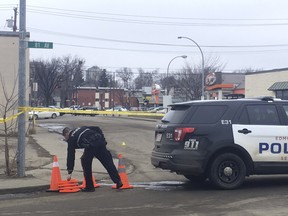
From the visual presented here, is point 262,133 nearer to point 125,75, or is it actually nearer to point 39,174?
point 39,174

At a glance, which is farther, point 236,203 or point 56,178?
point 56,178

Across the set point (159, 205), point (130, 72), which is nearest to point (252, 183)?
point (159, 205)

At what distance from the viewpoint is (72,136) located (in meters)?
9.41

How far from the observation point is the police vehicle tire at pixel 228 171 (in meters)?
9.30

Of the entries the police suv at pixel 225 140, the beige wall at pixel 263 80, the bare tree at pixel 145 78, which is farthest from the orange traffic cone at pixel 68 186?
the bare tree at pixel 145 78

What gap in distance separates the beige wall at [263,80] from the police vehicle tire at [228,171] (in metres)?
36.2

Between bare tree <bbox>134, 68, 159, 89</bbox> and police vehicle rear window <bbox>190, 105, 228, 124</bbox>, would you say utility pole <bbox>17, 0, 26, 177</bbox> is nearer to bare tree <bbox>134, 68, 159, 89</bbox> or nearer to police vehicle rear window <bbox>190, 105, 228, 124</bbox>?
police vehicle rear window <bbox>190, 105, 228, 124</bbox>

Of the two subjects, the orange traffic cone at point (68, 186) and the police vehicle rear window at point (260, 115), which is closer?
the orange traffic cone at point (68, 186)

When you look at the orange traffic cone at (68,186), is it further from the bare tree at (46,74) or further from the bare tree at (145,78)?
the bare tree at (145,78)

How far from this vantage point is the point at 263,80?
46625mm

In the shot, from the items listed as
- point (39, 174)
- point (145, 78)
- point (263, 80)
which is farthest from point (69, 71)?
point (39, 174)

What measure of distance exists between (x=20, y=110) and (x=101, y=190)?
A: 110 inches

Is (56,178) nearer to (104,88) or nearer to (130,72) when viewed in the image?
(130,72)

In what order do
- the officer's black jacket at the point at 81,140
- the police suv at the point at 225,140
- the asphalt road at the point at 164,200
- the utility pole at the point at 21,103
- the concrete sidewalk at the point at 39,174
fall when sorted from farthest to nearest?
1. the utility pole at the point at 21,103
2. the concrete sidewalk at the point at 39,174
3. the officer's black jacket at the point at 81,140
4. the police suv at the point at 225,140
5. the asphalt road at the point at 164,200
